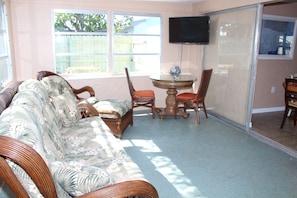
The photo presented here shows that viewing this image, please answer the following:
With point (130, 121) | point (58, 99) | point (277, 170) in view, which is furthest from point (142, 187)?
point (130, 121)

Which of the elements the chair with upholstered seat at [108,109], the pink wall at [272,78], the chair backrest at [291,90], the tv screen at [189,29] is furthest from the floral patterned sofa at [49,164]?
the pink wall at [272,78]

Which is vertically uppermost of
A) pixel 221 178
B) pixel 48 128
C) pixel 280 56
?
pixel 280 56

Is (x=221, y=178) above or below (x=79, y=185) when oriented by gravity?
below

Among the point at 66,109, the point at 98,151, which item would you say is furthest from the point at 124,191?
the point at 66,109

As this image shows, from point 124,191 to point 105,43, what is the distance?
3.86 metres

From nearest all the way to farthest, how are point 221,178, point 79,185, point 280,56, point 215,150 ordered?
point 79,185
point 221,178
point 215,150
point 280,56

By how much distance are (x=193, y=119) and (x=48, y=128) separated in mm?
3214

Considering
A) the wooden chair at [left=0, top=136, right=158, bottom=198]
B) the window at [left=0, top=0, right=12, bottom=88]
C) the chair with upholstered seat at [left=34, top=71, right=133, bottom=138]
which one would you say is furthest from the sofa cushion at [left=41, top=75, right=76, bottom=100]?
the wooden chair at [left=0, top=136, right=158, bottom=198]

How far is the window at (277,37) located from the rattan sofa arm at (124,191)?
14.1ft

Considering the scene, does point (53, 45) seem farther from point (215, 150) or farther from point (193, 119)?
point (215, 150)

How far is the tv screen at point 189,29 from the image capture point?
15.6ft

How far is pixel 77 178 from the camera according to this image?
1337mm

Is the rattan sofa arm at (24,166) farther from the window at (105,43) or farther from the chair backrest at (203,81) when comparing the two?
the window at (105,43)

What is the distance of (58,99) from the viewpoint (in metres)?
2.93
